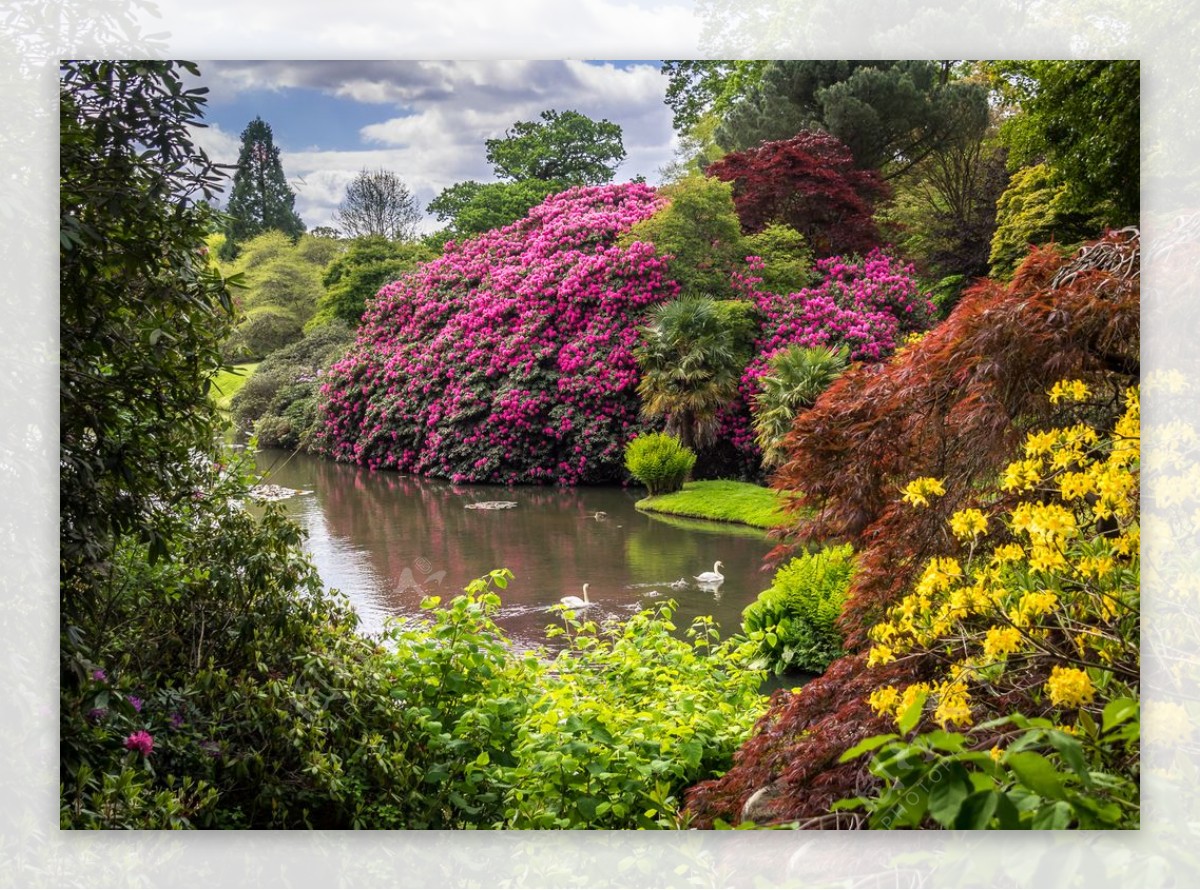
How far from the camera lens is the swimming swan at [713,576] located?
3.98 metres

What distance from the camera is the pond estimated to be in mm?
3590

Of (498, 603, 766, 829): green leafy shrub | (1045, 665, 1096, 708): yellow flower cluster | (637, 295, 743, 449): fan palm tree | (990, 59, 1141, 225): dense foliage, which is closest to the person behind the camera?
(1045, 665, 1096, 708): yellow flower cluster

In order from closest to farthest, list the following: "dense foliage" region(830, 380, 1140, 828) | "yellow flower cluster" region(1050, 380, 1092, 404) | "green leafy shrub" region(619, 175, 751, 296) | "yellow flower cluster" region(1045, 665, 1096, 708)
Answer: "yellow flower cluster" region(1045, 665, 1096, 708), "dense foliage" region(830, 380, 1140, 828), "yellow flower cluster" region(1050, 380, 1092, 404), "green leafy shrub" region(619, 175, 751, 296)

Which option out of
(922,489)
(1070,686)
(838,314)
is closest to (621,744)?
(922,489)

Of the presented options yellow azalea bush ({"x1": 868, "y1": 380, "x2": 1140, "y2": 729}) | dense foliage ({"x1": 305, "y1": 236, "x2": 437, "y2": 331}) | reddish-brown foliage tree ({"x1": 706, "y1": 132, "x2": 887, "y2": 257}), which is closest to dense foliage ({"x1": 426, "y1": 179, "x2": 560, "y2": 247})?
dense foliage ({"x1": 305, "y1": 236, "x2": 437, "y2": 331})

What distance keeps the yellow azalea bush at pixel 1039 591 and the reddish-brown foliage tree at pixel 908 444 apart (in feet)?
0.20

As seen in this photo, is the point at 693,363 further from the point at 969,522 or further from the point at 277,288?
the point at 969,522

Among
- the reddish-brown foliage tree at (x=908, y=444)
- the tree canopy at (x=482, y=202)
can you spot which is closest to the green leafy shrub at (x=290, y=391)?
the tree canopy at (x=482, y=202)

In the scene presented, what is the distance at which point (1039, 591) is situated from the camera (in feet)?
8.07

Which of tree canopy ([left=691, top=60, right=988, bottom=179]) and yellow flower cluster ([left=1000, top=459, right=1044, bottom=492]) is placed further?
tree canopy ([left=691, top=60, right=988, bottom=179])

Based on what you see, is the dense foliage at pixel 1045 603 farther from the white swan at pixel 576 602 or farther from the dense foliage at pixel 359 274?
the dense foliage at pixel 359 274

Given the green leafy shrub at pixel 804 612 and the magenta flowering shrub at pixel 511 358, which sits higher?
the magenta flowering shrub at pixel 511 358

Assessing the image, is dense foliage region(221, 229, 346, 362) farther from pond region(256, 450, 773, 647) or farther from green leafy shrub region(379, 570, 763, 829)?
green leafy shrub region(379, 570, 763, 829)

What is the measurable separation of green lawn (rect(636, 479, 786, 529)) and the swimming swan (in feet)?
0.58
